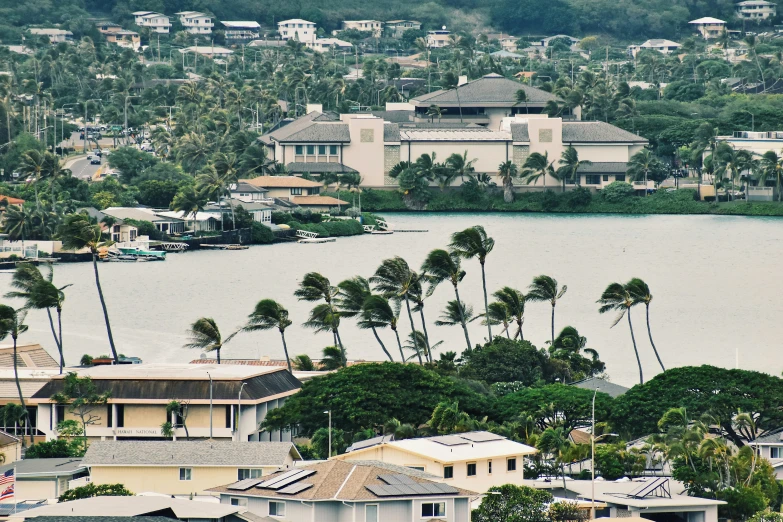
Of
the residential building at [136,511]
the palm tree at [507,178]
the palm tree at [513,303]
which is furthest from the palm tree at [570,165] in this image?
the residential building at [136,511]

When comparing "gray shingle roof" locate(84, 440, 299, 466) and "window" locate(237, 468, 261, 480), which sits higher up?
"gray shingle roof" locate(84, 440, 299, 466)

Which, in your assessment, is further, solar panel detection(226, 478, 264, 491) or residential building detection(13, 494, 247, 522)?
solar panel detection(226, 478, 264, 491)

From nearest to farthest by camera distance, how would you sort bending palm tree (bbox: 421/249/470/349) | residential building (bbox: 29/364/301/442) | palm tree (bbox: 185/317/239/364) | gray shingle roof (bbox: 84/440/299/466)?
1. gray shingle roof (bbox: 84/440/299/466)
2. residential building (bbox: 29/364/301/442)
3. palm tree (bbox: 185/317/239/364)
4. bending palm tree (bbox: 421/249/470/349)

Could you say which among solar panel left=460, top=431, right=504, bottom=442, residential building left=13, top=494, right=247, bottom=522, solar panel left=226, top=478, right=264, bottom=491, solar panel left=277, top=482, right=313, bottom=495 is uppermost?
residential building left=13, top=494, right=247, bottom=522

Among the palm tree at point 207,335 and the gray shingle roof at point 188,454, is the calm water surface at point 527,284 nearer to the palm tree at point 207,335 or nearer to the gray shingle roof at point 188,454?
the palm tree at point 207,335

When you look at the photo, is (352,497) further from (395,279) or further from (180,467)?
(395,279)

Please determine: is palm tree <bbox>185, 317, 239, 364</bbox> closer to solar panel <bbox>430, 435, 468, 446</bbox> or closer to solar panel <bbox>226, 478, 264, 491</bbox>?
solar panel <bbox>430, 435, 468, 446</bbox>

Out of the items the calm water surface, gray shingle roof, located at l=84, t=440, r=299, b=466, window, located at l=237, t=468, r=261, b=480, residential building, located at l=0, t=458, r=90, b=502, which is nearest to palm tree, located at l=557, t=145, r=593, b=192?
the calm water surface
